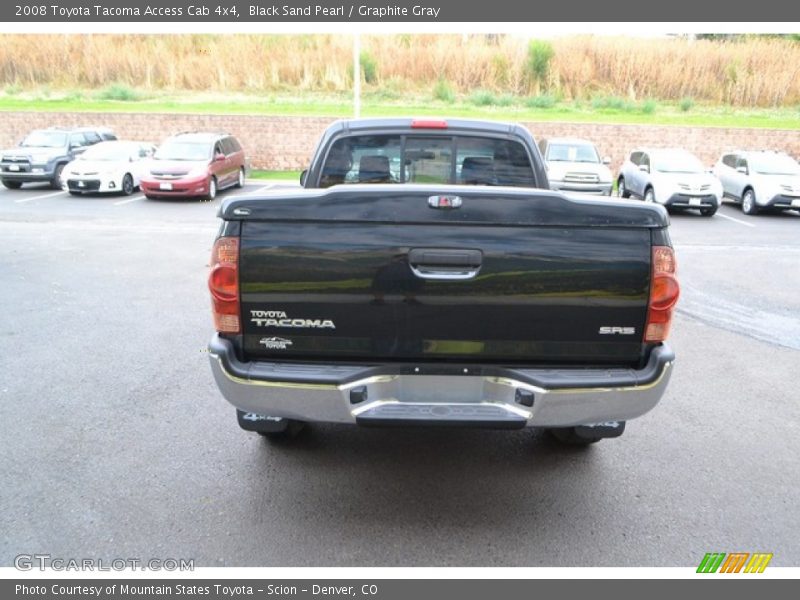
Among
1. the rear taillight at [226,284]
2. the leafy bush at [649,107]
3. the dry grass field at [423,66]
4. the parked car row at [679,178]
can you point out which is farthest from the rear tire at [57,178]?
the leafy bush at [649,107]

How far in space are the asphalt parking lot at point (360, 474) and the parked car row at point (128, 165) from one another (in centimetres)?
1094

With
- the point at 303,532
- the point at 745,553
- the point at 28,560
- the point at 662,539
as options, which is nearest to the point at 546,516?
the point at 662,539

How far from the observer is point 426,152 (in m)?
4.77

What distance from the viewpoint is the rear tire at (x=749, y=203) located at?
1648 cm

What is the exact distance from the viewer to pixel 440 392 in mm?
3053

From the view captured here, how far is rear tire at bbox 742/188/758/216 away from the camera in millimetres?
16484

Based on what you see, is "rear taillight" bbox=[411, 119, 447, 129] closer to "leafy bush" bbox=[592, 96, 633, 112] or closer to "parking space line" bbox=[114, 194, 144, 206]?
"parking space line" bbox=[114, 194, 144, 206]

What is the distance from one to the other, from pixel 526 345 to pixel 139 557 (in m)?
2.17

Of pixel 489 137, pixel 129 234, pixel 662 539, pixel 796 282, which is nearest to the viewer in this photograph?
pixel 662 539

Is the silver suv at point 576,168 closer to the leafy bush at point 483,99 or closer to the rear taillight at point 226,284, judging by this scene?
the leafy bush at point 483,99

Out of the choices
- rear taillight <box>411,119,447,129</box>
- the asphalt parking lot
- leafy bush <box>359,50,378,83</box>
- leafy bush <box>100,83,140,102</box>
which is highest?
leafy bush <box>359,50,378,83</box>

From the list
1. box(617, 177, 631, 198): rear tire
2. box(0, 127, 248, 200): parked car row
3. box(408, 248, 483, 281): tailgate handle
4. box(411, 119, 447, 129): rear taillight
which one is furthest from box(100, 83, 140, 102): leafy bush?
box(408, 248, 483, 281): tailgate handle

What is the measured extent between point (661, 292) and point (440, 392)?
3.88 ft

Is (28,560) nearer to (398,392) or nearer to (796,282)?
(398,392)
